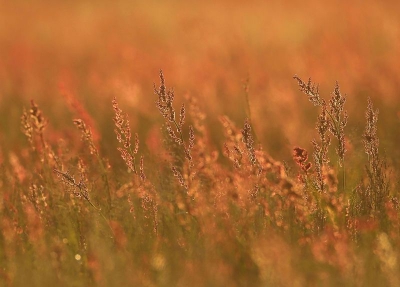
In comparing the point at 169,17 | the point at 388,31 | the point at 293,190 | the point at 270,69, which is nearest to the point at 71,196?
the point at 293,190

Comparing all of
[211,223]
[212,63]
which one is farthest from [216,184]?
[212,63]

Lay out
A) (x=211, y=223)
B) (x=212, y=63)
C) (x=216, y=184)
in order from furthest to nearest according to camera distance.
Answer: (x=212, y=63), (x=216, y=184), (x=211, y=223)

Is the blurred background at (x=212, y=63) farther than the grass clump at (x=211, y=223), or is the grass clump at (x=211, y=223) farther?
the blurred background at (x=212, y=63)

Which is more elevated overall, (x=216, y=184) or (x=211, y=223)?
(x=216, y=184)

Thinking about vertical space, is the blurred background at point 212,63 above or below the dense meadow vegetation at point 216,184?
above

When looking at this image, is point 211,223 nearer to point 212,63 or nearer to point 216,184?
point 216,184

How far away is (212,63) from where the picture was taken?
633cm

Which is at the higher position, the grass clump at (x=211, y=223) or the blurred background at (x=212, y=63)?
the blurred background at (x=212, y=63)

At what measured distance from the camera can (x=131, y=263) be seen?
95.3 inches

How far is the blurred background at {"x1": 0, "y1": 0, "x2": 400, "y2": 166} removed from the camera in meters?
5.02

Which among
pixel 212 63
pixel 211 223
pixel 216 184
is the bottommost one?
pixel 211 223

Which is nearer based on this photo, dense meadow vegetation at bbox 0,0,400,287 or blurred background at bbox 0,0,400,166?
dense meadow vegetation at bbox 0,0,400,287

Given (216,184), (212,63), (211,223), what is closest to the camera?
(211,223)

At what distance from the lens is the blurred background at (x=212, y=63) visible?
16.5 feet
